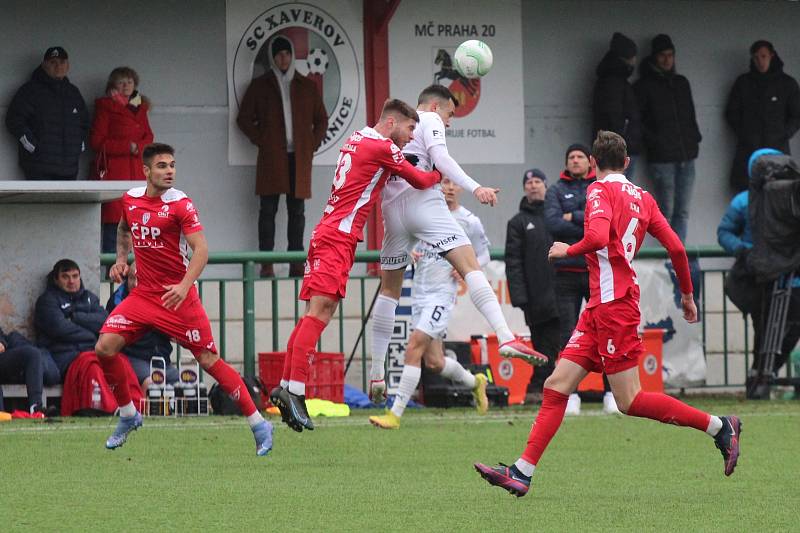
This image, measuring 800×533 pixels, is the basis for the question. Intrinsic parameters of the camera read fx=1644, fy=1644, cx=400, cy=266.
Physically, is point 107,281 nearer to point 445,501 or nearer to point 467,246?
point 467,246

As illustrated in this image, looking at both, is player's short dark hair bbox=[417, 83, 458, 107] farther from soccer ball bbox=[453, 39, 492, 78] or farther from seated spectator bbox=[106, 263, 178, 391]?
seated spectator bbox=[106, 263, 178, 391]

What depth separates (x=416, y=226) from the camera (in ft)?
34.8

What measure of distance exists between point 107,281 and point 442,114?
5.02 metres

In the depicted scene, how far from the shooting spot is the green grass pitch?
7129 millimetres

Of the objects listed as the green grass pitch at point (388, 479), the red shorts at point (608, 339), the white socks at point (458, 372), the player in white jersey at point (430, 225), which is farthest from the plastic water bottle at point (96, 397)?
the red shorts at point (608, 339)

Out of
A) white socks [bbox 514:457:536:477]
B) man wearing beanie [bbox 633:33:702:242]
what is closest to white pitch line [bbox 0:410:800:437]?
white socks [bbox 514:457:536:477]

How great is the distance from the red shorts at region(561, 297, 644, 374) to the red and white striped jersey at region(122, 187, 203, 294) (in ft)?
9.39

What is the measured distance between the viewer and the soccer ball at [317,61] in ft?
58.3

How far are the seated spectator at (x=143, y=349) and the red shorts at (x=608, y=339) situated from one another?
6278 millimetres

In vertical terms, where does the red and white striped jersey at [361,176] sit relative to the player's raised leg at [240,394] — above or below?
above

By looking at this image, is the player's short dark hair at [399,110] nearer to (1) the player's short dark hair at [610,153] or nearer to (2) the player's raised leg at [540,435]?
(1) the player's short dark hair at [610,153]

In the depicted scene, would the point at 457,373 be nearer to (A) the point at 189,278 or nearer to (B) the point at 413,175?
(B) the point at 413,175

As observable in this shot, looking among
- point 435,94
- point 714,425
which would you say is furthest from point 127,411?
point 714,425

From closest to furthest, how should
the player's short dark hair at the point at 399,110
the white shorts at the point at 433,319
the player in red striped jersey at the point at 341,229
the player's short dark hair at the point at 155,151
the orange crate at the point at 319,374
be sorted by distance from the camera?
the player in red striped jersey at the point at 341,229
the player's short dark hair at the point at 155,151
the player's short dark hair at the point at 399,110
the white shorts at the point at 433,319
the orange crate at the point at 319,374
